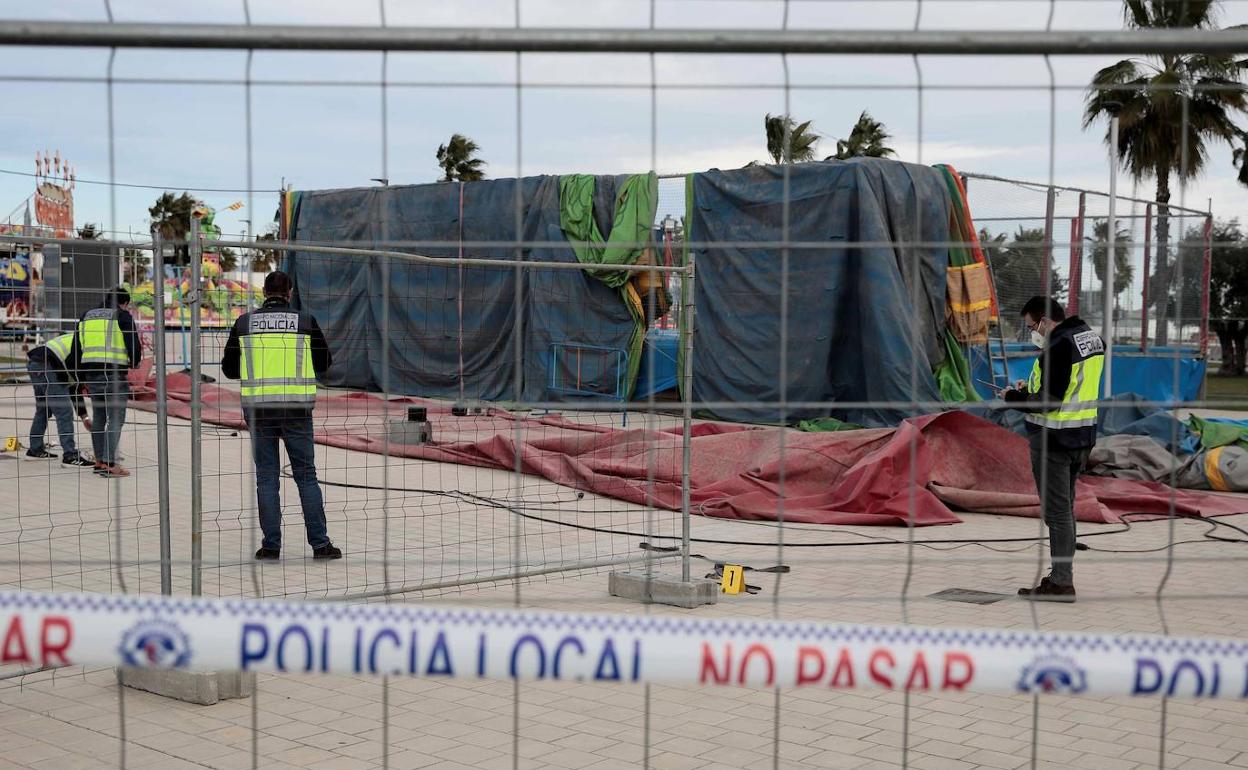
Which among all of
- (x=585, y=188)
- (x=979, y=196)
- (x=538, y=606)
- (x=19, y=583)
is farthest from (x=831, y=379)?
(x=19, y=583)

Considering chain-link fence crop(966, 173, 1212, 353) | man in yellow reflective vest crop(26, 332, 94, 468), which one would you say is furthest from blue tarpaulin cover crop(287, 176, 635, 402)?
chain-link fence crop(966, 173, 1212, 353)

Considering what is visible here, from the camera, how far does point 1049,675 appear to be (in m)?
2.59

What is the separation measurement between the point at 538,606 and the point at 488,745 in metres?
2.06

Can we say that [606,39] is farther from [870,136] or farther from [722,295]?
[722,295]

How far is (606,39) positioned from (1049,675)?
1757mm

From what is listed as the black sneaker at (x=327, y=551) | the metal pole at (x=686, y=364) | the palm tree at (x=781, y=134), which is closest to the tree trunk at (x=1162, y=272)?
the palm tree at (x=781, y=134)

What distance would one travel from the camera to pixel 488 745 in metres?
4.97

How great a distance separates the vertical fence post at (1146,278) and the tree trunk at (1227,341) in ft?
1.12

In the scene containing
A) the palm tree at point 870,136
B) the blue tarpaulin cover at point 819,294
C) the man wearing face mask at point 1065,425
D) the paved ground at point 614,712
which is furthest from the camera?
the blue tarpaulin cover at point 819,294

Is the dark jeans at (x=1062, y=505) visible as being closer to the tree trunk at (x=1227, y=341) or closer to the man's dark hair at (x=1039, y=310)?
the man's dark hair at (x=1039, y=310)

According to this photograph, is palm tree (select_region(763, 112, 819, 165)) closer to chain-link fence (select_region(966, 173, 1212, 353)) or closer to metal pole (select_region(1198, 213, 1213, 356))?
chain-link fence (select_region(966, 173, 1212, 353))

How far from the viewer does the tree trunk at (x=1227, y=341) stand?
4434mm

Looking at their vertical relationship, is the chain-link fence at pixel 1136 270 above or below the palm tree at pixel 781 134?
below

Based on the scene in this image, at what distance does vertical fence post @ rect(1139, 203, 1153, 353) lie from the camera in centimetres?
400
